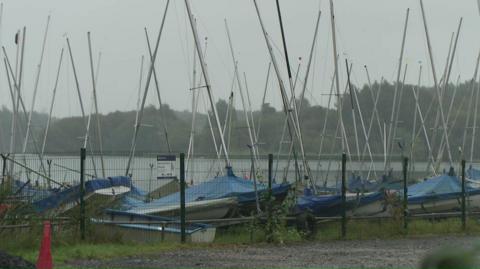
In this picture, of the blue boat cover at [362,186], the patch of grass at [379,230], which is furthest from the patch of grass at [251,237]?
the blue boat cover at [362,186]

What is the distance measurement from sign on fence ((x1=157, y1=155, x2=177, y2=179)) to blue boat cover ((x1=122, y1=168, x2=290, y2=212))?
3.83ft

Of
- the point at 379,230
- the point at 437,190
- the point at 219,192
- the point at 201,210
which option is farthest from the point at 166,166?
the point at 437,190

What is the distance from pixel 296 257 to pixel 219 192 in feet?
18.8

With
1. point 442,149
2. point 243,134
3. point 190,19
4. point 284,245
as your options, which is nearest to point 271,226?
point 284,245

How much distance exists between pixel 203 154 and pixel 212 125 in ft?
7.15

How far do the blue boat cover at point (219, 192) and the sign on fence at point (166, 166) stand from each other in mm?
1168

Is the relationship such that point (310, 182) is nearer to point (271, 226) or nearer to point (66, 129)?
point (271, 226)

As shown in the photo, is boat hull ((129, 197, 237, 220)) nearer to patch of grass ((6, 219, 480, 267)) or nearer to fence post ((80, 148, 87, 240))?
patch of grass ((6, 219, 480, 267))

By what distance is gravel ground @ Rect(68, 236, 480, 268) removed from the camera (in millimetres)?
11992

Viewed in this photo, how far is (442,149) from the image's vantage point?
31500mm

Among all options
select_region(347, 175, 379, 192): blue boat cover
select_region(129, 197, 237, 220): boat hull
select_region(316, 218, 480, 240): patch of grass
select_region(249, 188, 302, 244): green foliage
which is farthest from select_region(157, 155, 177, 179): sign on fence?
select_region(347, 175, 379, 192): blue boat cover

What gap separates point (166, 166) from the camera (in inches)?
648

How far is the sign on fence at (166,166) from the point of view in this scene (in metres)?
16.4

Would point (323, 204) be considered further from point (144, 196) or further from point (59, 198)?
point (59, 198)
